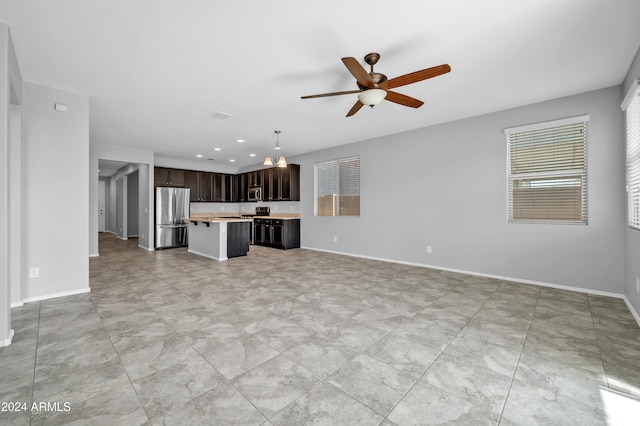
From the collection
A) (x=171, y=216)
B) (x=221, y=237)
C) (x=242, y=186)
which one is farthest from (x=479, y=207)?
(x=171, y=216)

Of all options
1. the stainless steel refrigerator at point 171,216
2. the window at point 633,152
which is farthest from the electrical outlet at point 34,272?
the window at point 633,152

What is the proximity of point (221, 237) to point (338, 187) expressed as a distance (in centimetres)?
294

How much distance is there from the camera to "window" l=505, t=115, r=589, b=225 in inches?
143

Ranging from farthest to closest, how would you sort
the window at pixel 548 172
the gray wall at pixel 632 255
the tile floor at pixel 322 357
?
the window at pixel 548 172 → the gray wall at pixel 632 255 → the tile floor at pixel 322 357

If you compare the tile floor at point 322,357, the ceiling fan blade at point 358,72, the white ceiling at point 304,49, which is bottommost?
the tile floor at point 322,357

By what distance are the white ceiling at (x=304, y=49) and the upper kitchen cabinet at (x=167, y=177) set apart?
361 centimetres

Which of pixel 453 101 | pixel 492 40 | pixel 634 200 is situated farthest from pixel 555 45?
pixel 634 200

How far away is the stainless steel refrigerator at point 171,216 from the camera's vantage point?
7246 millimetres

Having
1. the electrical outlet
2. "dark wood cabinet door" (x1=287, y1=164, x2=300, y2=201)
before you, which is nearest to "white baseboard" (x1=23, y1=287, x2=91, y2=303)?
the electrical outlet

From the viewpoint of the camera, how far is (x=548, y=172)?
3.83 metres

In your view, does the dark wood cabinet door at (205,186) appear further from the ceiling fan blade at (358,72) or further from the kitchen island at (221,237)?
the ceiling fan blade at (358,72)

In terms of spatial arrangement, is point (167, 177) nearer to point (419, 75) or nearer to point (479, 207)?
point (419, 75)

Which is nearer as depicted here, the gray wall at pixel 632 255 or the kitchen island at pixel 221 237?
the gray wall at pixel 632 255

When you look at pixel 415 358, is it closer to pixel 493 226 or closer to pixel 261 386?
pixel 261 386
